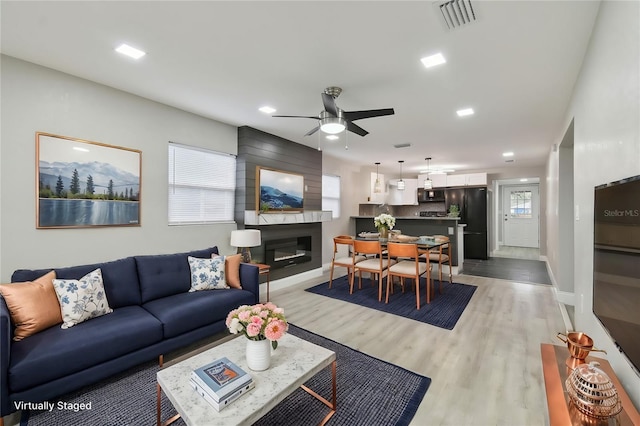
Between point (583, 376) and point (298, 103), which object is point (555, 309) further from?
point (298, 103)

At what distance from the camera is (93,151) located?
9.71ft

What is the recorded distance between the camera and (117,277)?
108 inches

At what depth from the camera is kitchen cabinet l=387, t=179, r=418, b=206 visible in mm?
8969

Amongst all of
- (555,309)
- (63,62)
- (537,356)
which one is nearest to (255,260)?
(63,62)

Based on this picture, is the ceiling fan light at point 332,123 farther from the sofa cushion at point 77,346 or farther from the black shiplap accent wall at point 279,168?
the sofa cushion at point 77,346

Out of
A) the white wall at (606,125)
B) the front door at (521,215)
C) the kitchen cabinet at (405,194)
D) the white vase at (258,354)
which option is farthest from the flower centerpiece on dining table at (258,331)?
the front door at (521,215)

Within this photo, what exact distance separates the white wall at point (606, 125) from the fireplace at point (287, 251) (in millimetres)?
3872

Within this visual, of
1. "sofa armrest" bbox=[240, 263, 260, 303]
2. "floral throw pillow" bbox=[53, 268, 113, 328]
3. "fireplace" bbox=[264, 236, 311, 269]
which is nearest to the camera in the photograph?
"floral throw pillow" bbox=[53, 268, 113, 328]

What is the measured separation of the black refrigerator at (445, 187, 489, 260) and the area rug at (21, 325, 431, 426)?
6540 millimetres

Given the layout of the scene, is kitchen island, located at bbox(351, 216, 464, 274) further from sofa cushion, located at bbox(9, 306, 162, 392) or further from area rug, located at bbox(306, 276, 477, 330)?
sofa cushion, located at bbox(9, 306, 162, 392)

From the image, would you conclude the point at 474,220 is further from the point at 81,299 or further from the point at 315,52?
the point at 81,299

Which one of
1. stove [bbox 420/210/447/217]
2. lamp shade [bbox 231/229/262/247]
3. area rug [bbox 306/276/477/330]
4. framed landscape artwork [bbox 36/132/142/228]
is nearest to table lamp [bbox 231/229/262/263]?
lamp shade [bbox 231/229/262/247]

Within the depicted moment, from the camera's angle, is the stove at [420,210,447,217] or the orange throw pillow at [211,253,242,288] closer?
the orange throw pillow at [211,253,242,288]

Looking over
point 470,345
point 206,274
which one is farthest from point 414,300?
point 206,274
